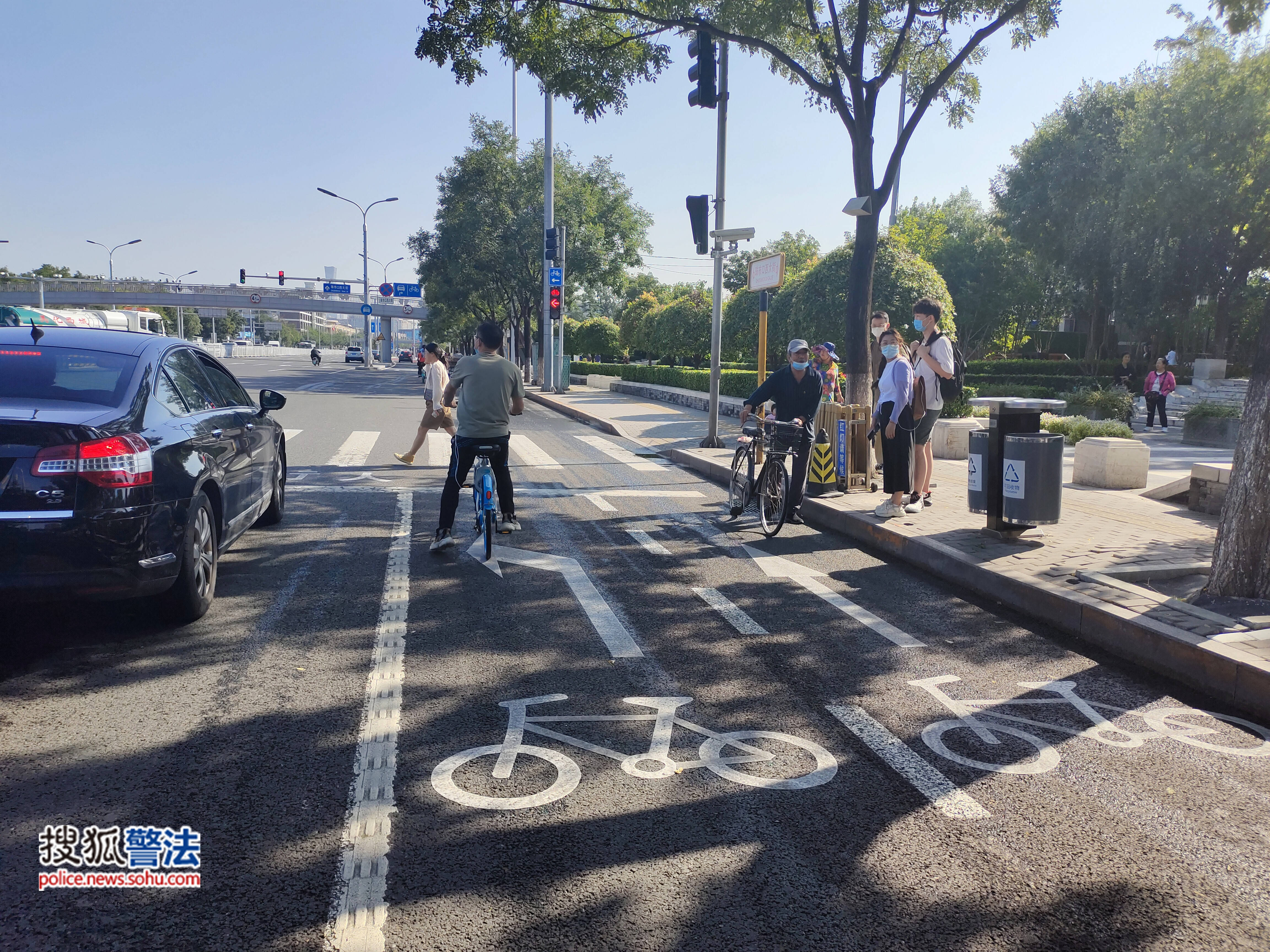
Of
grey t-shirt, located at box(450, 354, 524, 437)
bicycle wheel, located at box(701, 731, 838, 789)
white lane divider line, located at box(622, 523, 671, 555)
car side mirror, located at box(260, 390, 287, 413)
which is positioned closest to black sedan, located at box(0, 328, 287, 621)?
car side mirror, located at box(260, 390, 287, 413)

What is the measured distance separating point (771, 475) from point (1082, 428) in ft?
31.0

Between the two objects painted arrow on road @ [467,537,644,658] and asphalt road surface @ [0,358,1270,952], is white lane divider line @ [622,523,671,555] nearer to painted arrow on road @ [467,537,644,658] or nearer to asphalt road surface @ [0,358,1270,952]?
painted arrow on road @ [467,537,644,658]

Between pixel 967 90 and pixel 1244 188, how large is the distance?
2325 cm

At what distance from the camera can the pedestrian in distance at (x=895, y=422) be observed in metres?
8.73

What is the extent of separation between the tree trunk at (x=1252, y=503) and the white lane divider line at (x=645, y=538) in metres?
3.89

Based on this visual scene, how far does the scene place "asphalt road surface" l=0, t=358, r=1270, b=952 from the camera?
2.63 m

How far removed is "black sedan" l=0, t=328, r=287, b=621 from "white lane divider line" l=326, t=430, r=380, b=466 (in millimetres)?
6645

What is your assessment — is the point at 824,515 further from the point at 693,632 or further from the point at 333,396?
the point at 333,396

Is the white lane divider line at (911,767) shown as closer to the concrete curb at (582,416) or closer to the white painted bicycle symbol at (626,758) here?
the white painted bicycle symbol at (626,758)

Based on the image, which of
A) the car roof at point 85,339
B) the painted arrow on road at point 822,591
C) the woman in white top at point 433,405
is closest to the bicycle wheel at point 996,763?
the painted arrow on road at point 822,591

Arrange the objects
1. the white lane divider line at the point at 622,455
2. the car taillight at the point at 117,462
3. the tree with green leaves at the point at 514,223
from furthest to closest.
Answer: the tree with green leaves at the point at 514,223
the white lane divider line at the point at 622,455
the car taillight at the point at 117,462

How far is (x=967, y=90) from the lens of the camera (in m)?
14.3

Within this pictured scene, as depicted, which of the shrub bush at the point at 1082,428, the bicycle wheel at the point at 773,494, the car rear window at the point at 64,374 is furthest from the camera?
the shrub bush at the point at 1082,428

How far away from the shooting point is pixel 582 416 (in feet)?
74.0
